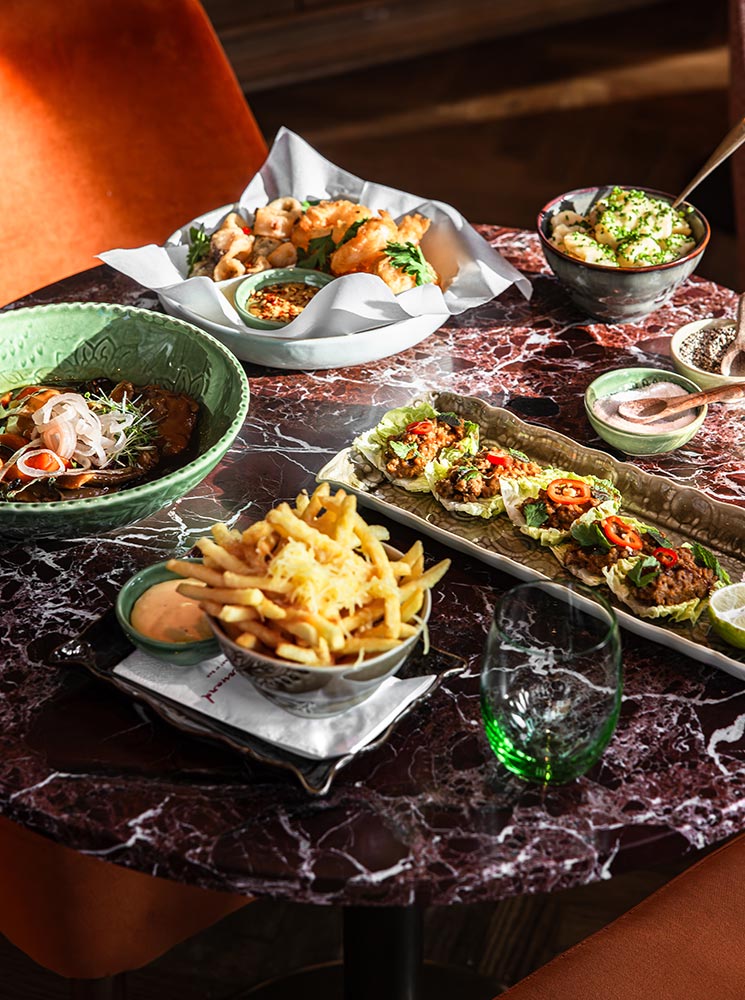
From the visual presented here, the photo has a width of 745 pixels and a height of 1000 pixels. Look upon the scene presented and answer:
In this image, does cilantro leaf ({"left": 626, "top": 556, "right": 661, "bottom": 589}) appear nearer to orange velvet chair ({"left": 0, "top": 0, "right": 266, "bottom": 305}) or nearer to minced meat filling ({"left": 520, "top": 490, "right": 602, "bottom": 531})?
minced meat filling ({"left": 520, "top": 490, "right": 602, "bottom": 531})

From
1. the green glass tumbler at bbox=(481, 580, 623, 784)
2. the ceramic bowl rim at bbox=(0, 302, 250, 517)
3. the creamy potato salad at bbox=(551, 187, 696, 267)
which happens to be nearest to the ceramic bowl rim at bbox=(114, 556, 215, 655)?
the ceramic bowl rim at bbox=(0, 302, 250, 517)

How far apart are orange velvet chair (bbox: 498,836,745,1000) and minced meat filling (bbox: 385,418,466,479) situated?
645mm

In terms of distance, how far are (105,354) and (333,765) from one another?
35.8 inches

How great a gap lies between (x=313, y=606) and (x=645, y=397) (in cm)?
85

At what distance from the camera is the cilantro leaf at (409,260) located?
6.41 ft

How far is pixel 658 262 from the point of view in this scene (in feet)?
6.39

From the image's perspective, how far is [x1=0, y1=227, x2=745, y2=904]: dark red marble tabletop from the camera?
1.10 meters

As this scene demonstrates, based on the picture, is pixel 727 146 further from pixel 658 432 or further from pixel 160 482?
pixel 160 482

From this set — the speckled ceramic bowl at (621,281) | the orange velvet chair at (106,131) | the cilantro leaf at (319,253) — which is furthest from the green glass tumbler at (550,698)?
the orange velvet chair at (106,131)

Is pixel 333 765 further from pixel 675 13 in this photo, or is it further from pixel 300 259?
pixel 675 13

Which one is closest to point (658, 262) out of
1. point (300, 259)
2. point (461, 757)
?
point (300, 259)

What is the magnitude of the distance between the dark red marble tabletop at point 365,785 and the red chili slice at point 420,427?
16cm

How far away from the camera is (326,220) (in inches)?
81.0

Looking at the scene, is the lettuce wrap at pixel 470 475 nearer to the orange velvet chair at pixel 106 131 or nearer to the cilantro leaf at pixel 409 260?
the cilantro leaf at pixel 409 260
